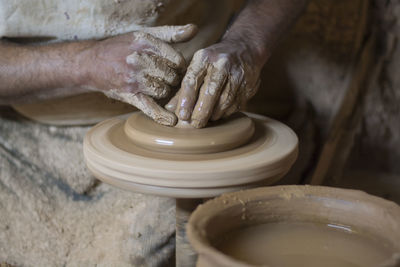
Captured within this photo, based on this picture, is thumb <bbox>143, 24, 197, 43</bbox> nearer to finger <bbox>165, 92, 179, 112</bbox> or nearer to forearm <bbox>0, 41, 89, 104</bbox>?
finger <bbox>165, 92, 179, 112</bbox>

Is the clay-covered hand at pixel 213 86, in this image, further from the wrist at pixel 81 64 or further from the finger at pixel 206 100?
the wrist at pixel 81 64

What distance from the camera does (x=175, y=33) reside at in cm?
149

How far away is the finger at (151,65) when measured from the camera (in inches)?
58.0

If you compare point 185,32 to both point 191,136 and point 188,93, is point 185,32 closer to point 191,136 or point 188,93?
point 188,93

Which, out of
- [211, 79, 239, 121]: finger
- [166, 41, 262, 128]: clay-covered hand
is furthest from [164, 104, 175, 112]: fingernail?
[211, 79, 239, 121]: finger

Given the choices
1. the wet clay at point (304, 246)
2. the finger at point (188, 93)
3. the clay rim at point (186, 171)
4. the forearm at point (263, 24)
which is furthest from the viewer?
the forearm at point (263, 24)

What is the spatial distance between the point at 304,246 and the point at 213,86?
528 millimetres

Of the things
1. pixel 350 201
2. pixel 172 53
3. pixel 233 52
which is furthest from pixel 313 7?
pixel 350 201

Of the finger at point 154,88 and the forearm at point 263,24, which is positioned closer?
the finger at point 154,88

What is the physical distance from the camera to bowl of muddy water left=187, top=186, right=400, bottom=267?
1.08 meters

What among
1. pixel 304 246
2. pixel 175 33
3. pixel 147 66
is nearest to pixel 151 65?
pixel 147 66

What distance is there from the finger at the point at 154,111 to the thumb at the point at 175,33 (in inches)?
7.2

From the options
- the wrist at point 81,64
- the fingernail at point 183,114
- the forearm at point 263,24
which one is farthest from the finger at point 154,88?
the forearm at point 263,24

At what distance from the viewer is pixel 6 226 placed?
73.2 inches
